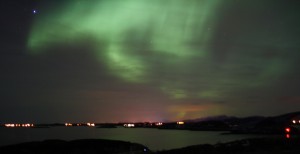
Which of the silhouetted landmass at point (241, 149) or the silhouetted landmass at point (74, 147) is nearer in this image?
the silhouetted landmass at point (241, 149)

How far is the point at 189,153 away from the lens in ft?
108

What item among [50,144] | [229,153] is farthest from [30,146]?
[229,153]

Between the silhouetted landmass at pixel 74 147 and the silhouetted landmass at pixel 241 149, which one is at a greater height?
the silhouetted landmass at pixel 74 147

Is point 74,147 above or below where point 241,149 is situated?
above

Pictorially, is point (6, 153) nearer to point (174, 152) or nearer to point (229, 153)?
point (174, 152)

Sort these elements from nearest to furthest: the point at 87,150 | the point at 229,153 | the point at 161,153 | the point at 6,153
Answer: the point at 229,153 < the point at 161,153 < the point at 6,153 < the point at 87,150

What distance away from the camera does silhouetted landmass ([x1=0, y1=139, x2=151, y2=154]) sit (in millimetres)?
43938

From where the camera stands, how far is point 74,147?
4697 centimetres

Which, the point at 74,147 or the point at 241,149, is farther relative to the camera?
the point at 74,147

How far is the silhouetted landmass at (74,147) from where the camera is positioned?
144ft

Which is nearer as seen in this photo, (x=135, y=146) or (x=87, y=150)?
(x=87, y=150)

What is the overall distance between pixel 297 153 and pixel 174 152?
11595 mm

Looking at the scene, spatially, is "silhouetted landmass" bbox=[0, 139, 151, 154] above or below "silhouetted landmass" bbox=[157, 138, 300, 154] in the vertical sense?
above

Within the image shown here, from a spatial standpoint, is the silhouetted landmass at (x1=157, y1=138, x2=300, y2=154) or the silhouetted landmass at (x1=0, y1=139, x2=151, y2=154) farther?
the silhouetted landmass at (x1=0, y1=139, x2=151, y2=154)
